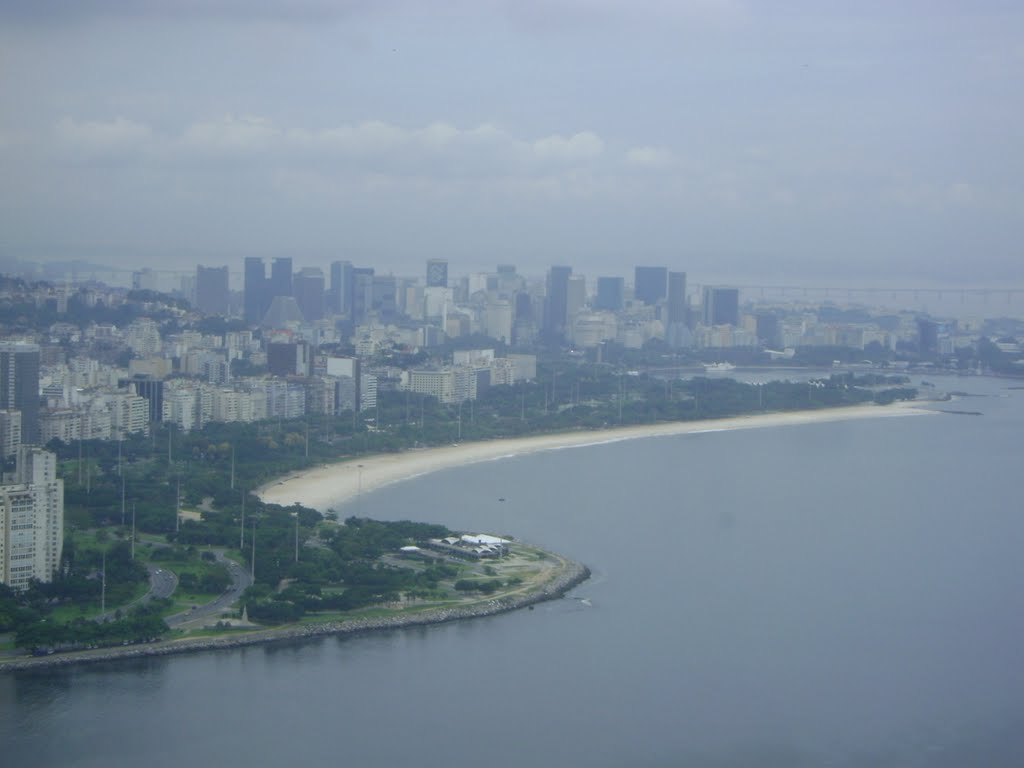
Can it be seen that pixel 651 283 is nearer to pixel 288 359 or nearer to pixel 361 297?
pixel 361 297

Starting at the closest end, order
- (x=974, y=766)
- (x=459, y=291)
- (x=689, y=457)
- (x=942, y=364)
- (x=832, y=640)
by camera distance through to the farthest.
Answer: (x=974, y=766)
(x=832, y=640)
(x=689, y=457)
(x=942, y=364)
(x=459, y=291)

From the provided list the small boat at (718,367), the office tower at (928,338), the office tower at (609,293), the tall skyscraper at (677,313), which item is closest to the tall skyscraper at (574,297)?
the tall skyscraper at (677,313)

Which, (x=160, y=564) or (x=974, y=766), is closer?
(x=974, y=766)

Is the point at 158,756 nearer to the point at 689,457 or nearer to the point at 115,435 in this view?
the point at 115,435

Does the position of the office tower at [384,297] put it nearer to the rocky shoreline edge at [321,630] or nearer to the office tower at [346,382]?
the office tower at [346,382]

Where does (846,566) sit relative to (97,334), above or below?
below

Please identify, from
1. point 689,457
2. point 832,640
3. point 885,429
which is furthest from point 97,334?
point 832,640

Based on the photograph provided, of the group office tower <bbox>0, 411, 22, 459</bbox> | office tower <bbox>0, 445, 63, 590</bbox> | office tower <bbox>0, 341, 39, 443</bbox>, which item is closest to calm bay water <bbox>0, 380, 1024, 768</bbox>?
office tower <bbox>0, 445, 63, 590</bbox>

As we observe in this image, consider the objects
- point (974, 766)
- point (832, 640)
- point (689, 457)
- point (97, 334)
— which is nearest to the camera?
point (974, 766)
